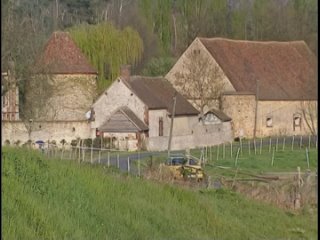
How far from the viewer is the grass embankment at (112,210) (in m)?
12.5

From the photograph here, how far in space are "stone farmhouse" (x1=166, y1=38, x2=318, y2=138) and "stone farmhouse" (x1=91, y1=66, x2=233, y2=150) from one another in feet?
14.1

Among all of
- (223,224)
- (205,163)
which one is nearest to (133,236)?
(223,224)

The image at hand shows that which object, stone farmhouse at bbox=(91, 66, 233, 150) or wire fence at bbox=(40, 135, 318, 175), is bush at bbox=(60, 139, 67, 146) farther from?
stone farmhouse at bbox=(91, 66, 233, 150)

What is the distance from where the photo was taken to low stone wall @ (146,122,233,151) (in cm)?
4883

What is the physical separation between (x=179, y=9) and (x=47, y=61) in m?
35.2

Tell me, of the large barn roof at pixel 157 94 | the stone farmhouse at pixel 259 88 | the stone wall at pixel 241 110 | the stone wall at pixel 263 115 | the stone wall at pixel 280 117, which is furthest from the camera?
the stone wall at pixel 280 117

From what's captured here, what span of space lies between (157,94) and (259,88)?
32.1 feet

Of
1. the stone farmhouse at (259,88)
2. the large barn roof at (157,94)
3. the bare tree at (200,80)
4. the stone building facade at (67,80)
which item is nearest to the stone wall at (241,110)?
the stone farmhouse at (259,88)

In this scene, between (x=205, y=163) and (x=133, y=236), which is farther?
(x=205, y=163)

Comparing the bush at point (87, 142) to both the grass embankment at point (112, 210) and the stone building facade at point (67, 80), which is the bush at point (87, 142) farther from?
the grass embankment at point (112, 210)

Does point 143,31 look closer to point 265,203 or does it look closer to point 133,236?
point 265,203

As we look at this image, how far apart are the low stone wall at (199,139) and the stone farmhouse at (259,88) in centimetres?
189

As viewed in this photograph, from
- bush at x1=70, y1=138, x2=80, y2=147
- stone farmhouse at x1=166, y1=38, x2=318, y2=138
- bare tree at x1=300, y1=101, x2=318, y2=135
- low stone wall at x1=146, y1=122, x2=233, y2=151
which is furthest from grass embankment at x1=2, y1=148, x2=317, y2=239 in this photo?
bare tree at x1=300, y1=101, x2=318, y2=135

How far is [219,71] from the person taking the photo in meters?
59.6
